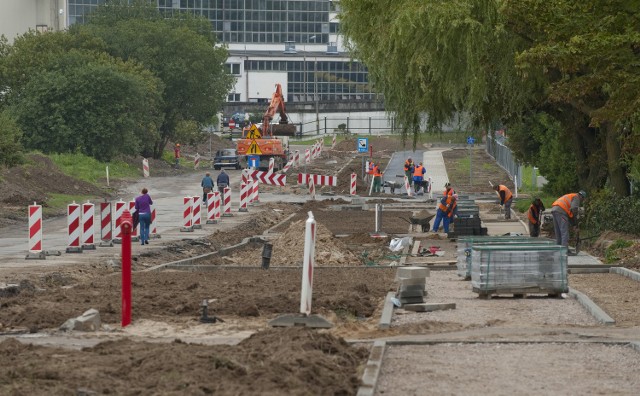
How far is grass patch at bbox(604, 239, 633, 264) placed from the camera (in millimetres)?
27609

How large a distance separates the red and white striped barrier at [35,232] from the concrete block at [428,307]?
13.3 m

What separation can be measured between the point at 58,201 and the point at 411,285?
3578cm

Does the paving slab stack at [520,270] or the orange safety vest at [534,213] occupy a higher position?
the paving slab stack at [520,270]

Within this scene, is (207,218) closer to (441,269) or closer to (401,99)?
(401,99)

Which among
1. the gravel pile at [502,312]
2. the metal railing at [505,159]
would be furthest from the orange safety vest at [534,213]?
the metal railing at [505,159]

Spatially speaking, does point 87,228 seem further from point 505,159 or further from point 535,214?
point 505,159

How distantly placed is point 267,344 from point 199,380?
1951mm

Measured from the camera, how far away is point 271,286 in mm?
20469

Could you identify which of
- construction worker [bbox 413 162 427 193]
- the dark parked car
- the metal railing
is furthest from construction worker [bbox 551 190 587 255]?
the dark parked car

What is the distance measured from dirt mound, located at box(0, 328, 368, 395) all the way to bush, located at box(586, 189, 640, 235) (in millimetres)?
20156

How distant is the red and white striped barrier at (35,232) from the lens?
94.9 ft

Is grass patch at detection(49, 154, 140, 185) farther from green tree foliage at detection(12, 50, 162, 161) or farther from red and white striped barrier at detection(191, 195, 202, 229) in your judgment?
red and white striped barrier at detection(191, 195, 202, 229)

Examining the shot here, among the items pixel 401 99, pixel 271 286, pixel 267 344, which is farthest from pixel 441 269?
pixel 267 344

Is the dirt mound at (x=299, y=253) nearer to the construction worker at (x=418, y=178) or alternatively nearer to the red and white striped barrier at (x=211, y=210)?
the red and white striped barrier at (x=211, y=210)
